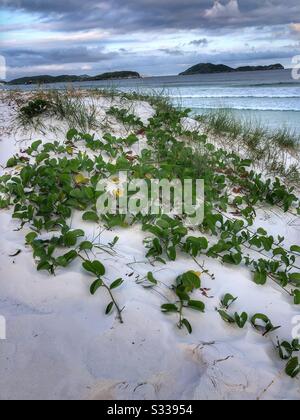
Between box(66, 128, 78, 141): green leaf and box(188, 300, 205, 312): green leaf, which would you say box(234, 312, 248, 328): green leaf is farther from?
box(66, 128, 78, 141): green leaf

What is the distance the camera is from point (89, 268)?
8.00ft

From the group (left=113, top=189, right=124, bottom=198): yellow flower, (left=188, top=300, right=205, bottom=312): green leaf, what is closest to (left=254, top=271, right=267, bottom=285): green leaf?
(left=188, top=300, right=205, bottom=312): green leaf

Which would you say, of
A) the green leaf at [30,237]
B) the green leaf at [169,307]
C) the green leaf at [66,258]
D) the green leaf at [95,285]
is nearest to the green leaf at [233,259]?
the green leaf at [169,307]

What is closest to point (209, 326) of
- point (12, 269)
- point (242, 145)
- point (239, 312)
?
point (239, 312)

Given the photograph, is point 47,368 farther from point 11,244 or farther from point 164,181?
point 164,181

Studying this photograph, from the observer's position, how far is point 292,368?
1.94 metres

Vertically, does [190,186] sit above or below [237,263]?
above

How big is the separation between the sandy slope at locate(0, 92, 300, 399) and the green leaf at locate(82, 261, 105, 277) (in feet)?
0.33

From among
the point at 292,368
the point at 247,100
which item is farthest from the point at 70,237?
the point at 247,100

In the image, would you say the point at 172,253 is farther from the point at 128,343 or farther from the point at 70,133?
the point at 70,133

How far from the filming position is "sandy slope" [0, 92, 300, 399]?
1.85 metres

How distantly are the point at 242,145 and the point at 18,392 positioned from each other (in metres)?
4.71

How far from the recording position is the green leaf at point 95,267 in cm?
244

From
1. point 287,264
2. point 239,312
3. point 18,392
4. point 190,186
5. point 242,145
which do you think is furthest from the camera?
point 242,145
